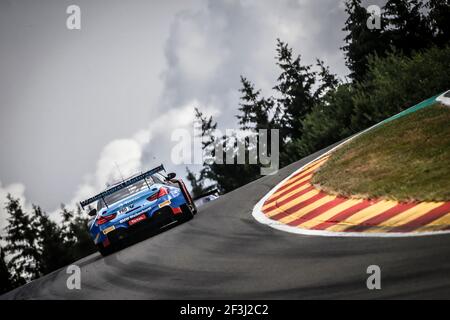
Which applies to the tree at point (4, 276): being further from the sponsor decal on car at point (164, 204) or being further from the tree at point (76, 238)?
the sponsor decal on car at point (164, 204)

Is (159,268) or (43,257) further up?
(159,268)

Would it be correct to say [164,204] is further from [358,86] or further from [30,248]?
[30,248]

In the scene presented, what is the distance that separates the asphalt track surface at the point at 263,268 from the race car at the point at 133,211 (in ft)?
2.10

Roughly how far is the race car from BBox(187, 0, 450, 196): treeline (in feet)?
53.0

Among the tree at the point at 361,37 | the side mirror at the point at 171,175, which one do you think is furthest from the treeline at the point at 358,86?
the side mirror at the point at 171,175

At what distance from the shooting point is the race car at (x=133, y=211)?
28.6 ft

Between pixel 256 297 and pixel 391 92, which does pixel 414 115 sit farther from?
pixel 391 92

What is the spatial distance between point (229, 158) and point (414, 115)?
3602cm

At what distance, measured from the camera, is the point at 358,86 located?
2647 cm

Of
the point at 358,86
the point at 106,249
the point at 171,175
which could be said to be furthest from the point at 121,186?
the point at 358,86

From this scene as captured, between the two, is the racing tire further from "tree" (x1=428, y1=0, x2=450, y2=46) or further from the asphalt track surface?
"tree" (x1=428, y1=0, x2=450, y2=46)

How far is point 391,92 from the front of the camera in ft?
73.9

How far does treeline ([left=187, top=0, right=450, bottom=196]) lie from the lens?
72.3 feet

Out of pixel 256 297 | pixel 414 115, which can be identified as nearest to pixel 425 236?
pixel 256 297
